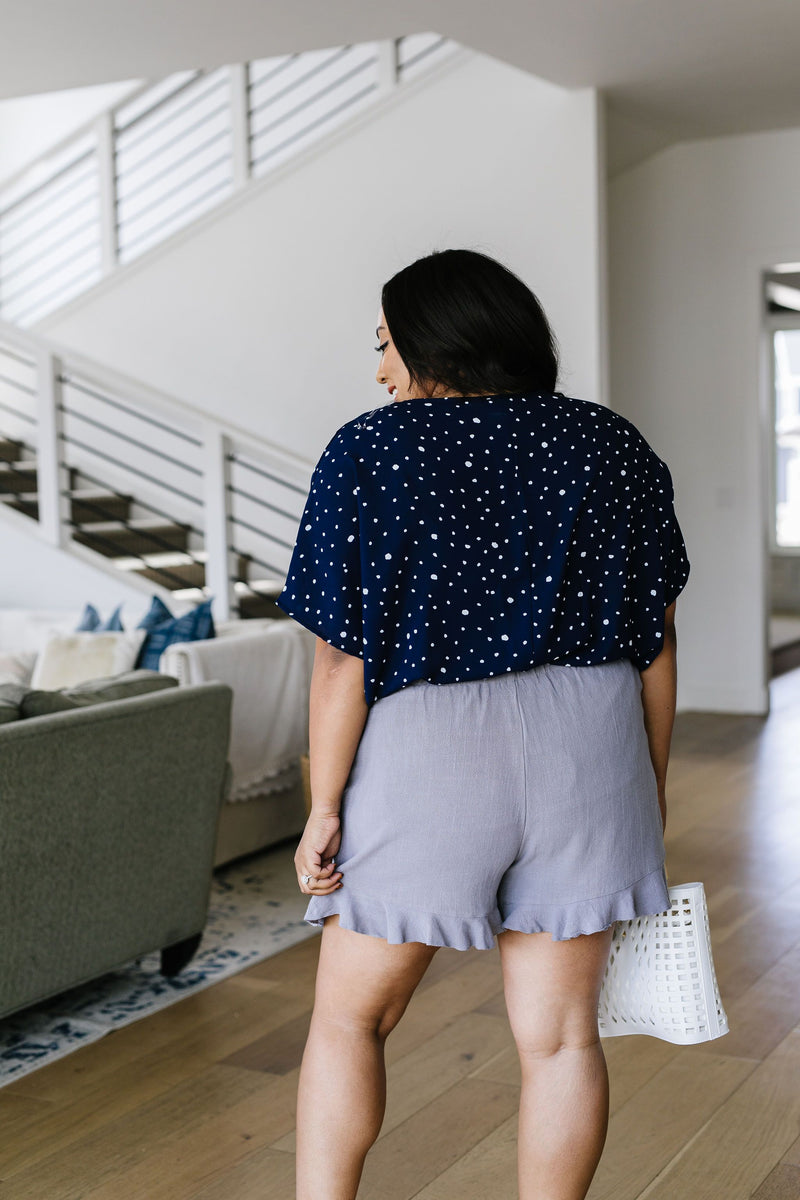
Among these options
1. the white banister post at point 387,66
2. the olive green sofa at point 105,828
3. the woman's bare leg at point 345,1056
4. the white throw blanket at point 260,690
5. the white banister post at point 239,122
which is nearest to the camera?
the woman's bare leg at point 345,1056

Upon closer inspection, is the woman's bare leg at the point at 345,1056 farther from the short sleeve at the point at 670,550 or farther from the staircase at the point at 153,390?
the staircase at the point at 153,390

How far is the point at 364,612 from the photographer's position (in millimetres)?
1363

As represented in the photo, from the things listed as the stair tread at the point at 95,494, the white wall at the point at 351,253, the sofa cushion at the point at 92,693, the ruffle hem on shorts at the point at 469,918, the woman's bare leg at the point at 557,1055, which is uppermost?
the white wall at the point at 351,253

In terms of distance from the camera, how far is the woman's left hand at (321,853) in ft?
4.72

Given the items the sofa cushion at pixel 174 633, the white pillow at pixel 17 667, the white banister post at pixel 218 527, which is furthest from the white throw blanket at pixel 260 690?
the white banister post at pixel 218 527

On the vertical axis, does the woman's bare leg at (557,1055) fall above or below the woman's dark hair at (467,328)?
below

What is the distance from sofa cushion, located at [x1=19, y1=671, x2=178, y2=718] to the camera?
2.78 meters

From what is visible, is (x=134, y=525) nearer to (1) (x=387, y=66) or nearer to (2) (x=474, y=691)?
(1) (x=387, y=66)

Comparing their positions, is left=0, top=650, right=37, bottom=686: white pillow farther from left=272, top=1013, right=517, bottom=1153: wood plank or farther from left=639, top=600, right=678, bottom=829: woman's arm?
left=639, top=600, right=678, bottom=829: woman's arm

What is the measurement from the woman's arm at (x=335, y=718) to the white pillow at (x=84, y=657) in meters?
2.76

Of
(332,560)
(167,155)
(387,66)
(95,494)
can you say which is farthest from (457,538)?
(167,155)

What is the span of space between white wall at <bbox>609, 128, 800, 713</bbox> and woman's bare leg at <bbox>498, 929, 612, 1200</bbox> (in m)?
5.36

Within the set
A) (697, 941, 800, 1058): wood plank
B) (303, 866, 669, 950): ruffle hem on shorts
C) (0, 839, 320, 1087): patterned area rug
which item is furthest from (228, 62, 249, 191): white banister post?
(303, 866, 669, 950): ruffle hem on shorts

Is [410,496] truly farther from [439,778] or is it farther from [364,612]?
[439,778]
